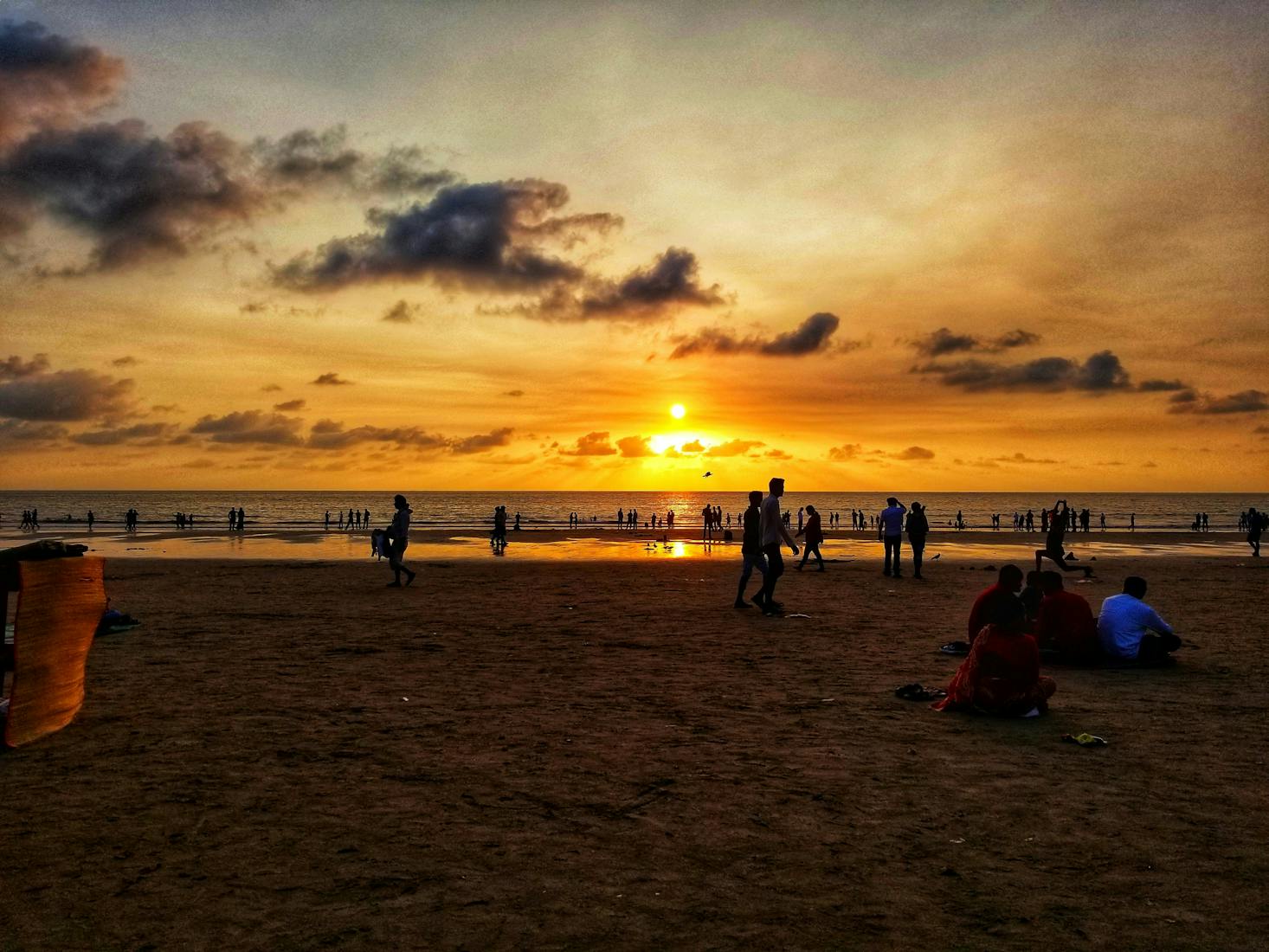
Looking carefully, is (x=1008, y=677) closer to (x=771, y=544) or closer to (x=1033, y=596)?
(x=1033, y=596)

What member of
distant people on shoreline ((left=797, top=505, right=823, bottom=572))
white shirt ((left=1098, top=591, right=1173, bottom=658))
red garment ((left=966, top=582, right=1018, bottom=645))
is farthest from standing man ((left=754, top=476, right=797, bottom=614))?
distant people on shoreline ((left=797, top=505, right=823, bottom=572))

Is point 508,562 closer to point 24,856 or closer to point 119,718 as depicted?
point 119,718

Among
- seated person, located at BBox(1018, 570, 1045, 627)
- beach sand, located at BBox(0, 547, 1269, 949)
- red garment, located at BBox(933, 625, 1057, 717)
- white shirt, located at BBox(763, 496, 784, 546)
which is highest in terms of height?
white shirt, located at BBox(763, 496, 784, 546)

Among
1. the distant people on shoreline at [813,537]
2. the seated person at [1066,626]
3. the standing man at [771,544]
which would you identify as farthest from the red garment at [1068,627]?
the distant people on shoreline at [813,537]

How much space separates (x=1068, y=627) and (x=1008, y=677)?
3.42 meters

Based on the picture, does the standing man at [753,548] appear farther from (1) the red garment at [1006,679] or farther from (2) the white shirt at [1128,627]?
(1) the red garment at [1006,679]

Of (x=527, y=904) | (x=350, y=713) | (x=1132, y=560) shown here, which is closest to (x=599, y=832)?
(x=527, y=904)

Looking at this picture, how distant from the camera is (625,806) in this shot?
6.00 metres

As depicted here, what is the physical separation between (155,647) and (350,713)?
18.6ft

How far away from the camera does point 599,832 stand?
5.51m

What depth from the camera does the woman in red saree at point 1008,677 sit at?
8594 millimetres

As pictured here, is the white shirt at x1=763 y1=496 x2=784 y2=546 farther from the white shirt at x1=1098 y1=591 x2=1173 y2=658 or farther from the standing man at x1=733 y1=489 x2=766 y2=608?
the white shirt at x1=1098 y1=591 x2=1173 y2=658

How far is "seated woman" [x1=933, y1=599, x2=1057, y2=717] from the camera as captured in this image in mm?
8586

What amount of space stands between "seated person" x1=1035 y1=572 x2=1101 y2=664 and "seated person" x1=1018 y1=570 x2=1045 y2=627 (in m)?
0.08
